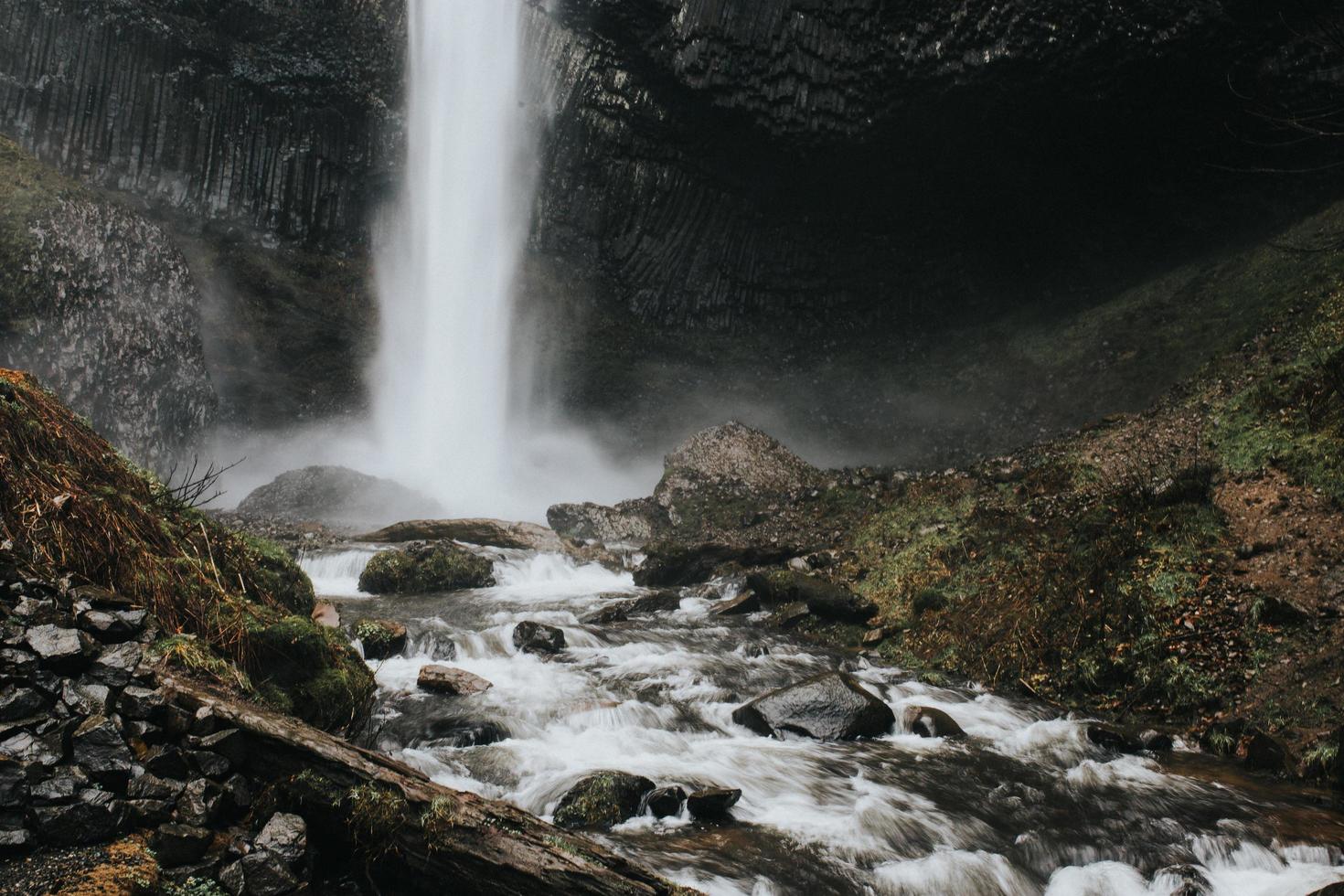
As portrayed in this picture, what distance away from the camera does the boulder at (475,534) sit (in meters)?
14.4

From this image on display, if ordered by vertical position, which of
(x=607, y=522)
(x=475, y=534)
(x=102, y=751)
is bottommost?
(x=475, y=534)

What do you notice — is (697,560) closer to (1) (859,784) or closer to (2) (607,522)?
(2) (607,522)

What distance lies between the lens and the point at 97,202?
61.9 ft

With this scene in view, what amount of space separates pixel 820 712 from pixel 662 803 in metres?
2.12

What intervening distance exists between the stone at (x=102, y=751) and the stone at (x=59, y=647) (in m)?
0.29

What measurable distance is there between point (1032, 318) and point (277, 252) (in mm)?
24348

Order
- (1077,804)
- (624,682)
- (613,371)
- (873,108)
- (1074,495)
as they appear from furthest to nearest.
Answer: (613,371) → (873,108) → (1074,495) → (624,682) → (1077,804)

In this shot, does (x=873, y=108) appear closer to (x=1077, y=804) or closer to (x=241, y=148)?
(x=241, y=148)

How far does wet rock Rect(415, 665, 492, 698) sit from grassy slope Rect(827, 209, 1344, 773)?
4690mm

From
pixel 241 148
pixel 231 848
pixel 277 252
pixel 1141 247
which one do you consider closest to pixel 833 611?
pixel 231 848

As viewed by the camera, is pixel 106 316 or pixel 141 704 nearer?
pixel 141 704

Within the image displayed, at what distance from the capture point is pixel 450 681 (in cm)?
643

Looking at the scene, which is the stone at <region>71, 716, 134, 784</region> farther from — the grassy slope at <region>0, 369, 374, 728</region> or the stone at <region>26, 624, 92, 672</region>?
the grassy slope at <region>0, 369, 374, 728</region>

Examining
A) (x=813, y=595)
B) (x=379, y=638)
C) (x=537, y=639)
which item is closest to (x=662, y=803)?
(x=537, y=639)
